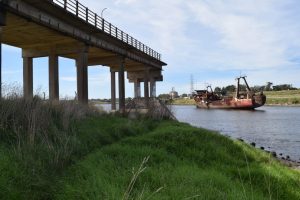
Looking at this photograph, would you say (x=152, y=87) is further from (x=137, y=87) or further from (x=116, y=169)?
(x=116, y=169)

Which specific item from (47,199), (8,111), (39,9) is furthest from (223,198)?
(39,9)

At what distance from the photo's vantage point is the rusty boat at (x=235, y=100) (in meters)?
92.4

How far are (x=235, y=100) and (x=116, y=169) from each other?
300ft

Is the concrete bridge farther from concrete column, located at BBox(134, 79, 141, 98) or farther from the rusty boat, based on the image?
the rusty boat

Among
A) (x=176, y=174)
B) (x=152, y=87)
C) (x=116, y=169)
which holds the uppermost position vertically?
(x=152, y=87)

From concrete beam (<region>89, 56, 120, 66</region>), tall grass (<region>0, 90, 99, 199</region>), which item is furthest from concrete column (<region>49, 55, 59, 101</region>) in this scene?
tall grass (<region>0, 90, 99, 199</region>)

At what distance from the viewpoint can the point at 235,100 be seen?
96.8 m

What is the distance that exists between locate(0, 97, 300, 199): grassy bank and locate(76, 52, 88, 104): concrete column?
14550 millimetres

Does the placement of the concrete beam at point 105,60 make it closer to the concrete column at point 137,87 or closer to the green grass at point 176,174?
the concrete column at point 137,87

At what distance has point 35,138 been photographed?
9086mm

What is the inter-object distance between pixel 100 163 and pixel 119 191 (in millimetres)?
2576

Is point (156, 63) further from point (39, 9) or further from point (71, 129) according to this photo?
point (71, 129)

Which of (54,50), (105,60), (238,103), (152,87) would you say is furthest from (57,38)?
(238,103)

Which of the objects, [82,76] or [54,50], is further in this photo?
[82,76]
